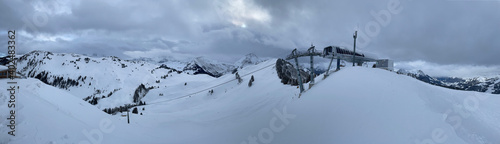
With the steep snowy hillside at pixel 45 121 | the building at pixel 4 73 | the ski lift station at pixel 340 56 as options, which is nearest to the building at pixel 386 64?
the ski lift station at pixel 340 56

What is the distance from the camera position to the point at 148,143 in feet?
88.5

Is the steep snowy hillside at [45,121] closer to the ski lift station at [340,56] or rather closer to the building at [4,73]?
the building at [4,73]

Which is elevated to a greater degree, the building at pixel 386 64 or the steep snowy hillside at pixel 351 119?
the building at pixel 386 64

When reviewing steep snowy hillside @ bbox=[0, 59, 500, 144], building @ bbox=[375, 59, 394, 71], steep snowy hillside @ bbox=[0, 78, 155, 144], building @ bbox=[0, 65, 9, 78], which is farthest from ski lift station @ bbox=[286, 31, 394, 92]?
building @ bbox=[0, 65, 9, 78]

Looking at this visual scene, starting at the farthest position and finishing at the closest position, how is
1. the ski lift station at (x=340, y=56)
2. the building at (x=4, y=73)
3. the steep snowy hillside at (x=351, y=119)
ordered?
the ski lift station at (x=340, y=56) < the building at (x=4, y=73) < the steep snowy hillside at (x=351, y=119)

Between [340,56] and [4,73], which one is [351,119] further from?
Result: [4,73]

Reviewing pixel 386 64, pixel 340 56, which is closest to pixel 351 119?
pixel 340 56

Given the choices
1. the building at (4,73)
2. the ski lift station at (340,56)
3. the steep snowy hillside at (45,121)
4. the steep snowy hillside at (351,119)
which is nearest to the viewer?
the steep snowy hillside at (45,121)

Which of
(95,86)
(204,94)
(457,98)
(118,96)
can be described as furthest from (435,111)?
(95,86)

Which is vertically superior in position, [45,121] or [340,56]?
[340,56]

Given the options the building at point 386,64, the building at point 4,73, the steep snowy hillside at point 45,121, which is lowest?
the steep snowy hillside at point 45,121

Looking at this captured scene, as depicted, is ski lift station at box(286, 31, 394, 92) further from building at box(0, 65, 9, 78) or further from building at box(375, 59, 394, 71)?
building at box(0, 65, 9, 78)

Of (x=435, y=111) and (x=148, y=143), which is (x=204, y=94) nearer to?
(x=148, y=143)

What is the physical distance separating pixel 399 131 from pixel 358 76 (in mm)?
15261
